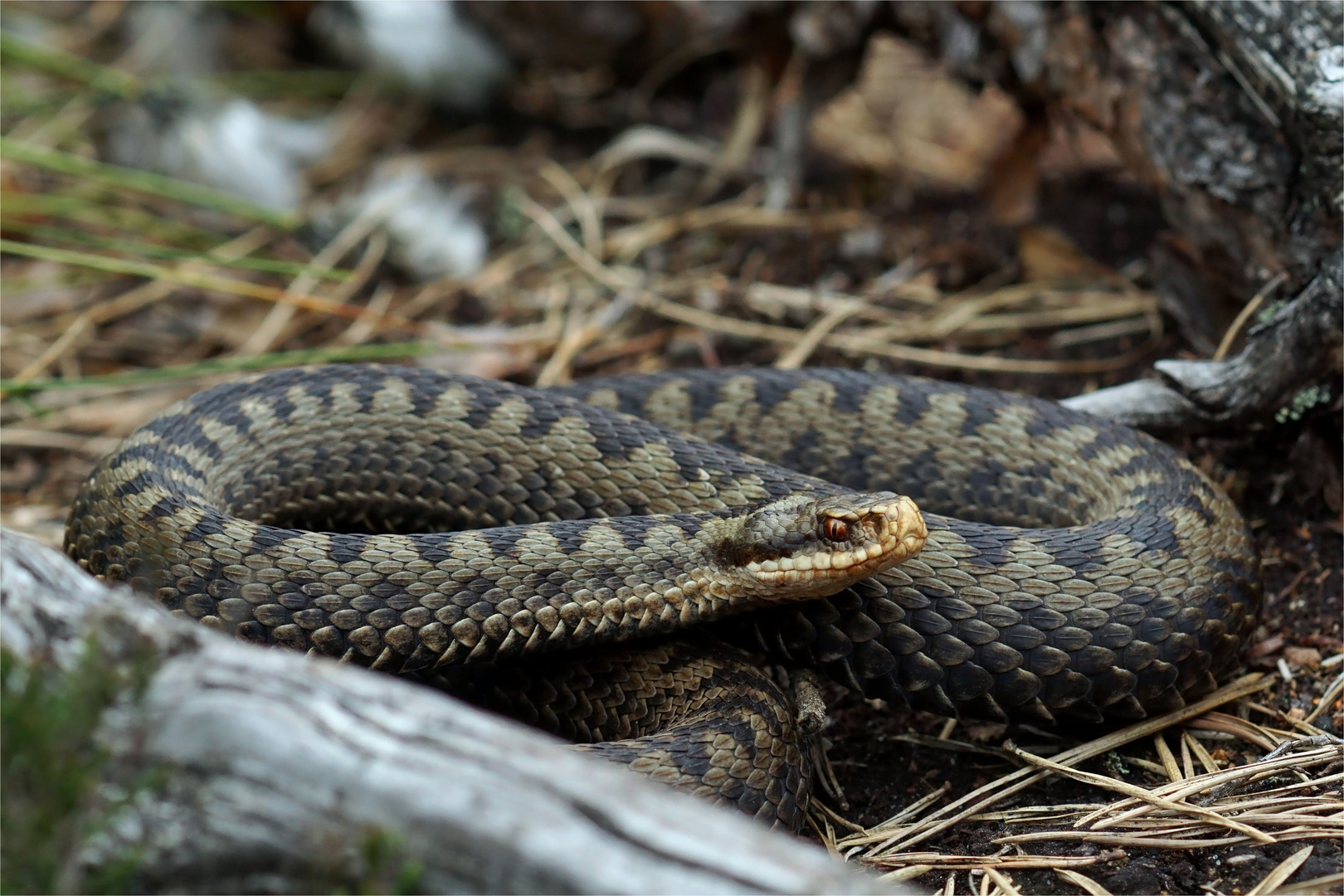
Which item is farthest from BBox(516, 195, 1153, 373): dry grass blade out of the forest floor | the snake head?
the snake head

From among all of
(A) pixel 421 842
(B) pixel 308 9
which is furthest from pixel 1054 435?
(B) pixel 308 9

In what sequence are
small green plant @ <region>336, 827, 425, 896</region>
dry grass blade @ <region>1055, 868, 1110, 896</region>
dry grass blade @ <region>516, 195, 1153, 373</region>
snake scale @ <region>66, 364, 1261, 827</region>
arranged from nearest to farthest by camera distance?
small green plant @ <region>336, 827, 425, 896</region>
dry grass blade @ <region>1055, 868, 1110, 896</region>
snake scale @ <region>66, 364, 1261, 827</region>
dry grass blade @ <region>516, 195, 1153, 373</region>

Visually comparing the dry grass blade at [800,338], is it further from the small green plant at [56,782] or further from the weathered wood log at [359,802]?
the small green plant at [56,782]

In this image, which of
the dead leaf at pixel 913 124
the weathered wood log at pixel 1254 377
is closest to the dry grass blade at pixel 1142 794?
the weathered wood log at pixel 1254 377

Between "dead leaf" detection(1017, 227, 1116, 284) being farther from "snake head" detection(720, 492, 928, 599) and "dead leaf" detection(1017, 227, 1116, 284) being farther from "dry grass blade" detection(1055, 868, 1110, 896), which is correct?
"dry grass blade" detection(1055, 868, 1110, 896)

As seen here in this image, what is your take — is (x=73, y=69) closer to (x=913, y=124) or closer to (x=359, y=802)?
(x=913, y=124)

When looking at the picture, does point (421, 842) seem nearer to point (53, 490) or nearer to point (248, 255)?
point (53, 490)
